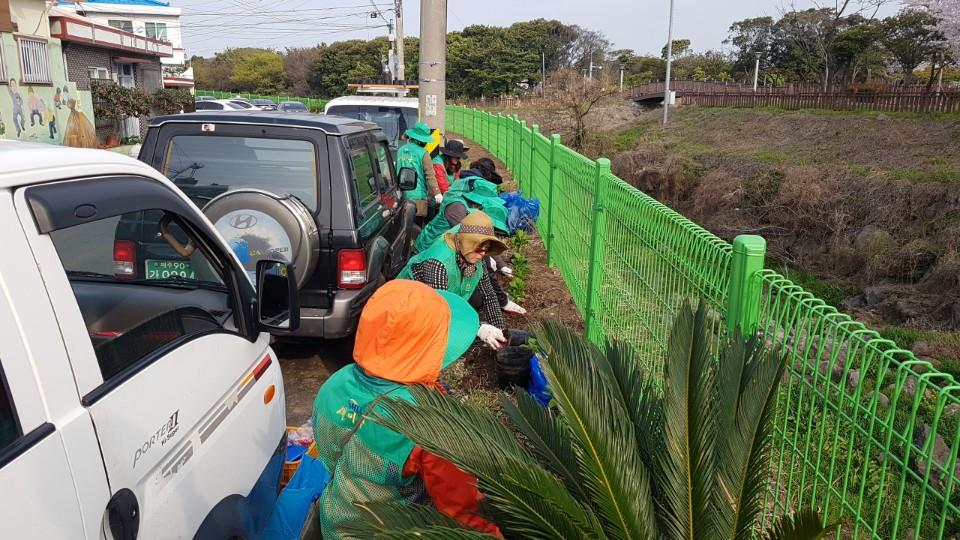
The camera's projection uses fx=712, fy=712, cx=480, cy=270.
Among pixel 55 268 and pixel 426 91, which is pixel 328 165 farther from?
pixel 426 91

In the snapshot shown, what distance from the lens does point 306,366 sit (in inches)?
214

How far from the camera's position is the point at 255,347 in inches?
112

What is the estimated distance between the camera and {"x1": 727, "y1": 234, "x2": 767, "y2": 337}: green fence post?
2.47 meters

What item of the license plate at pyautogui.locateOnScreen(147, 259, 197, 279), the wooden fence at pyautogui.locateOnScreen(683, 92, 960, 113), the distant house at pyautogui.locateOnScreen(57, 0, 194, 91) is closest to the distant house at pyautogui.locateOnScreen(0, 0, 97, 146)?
the license plate at pyautogui.locateOnScreen(147, 259, 197, 279)

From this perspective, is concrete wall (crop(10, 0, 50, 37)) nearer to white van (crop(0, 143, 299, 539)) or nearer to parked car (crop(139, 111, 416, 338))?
parked car (crop(139, 111, 416, 338))

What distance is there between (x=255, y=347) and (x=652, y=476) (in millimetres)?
1595

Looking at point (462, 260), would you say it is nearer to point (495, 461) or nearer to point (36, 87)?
point (495, 461)

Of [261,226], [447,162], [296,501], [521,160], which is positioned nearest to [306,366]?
[261,226]

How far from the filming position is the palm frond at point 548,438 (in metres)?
2.41

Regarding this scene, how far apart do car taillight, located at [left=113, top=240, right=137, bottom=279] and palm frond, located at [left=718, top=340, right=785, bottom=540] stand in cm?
207

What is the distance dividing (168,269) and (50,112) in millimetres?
22505

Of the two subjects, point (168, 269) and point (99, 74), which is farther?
point (99, 74)

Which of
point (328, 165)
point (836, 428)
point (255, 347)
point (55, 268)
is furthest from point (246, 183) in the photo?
point (836, 428)

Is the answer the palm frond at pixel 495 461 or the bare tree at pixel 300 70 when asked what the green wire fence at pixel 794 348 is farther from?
the bare tree at pixel 300 70
